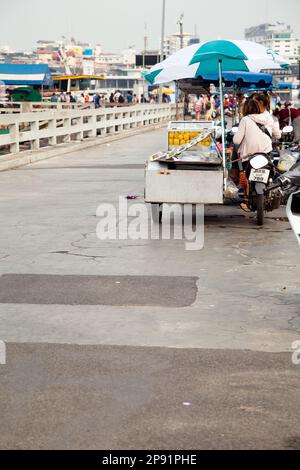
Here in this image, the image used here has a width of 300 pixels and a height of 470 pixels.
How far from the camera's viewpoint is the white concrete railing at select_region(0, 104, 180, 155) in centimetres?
2495

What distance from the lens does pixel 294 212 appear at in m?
6.81

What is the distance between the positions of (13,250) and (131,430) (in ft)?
20.2

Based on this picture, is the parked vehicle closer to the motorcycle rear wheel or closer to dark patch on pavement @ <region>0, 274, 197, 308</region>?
dark patch on pavement @ <region>0, 274, 197, 308</region>

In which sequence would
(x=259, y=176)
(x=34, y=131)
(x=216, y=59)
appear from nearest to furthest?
1. (x=259, y=176)
2. (x=216, y=59)
3. (x=34, y=131)

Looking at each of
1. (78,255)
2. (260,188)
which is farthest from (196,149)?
(78,255)

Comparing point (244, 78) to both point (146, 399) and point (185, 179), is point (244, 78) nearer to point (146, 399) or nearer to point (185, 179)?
point (185, 179)

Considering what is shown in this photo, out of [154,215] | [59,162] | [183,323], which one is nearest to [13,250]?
[154,215]

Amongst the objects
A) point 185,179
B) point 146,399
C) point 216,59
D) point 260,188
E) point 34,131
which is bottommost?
point 34,131

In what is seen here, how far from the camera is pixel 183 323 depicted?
7.34 m

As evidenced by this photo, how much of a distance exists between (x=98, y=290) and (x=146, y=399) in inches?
130

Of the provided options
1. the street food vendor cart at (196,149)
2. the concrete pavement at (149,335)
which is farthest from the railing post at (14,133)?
the concrete pavement at (149,335)

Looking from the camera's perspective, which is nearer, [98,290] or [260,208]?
[98,290]

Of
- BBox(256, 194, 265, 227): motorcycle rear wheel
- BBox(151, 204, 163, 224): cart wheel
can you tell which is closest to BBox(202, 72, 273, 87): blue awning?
BBox(151, 204, 163, 224): cart wheel
